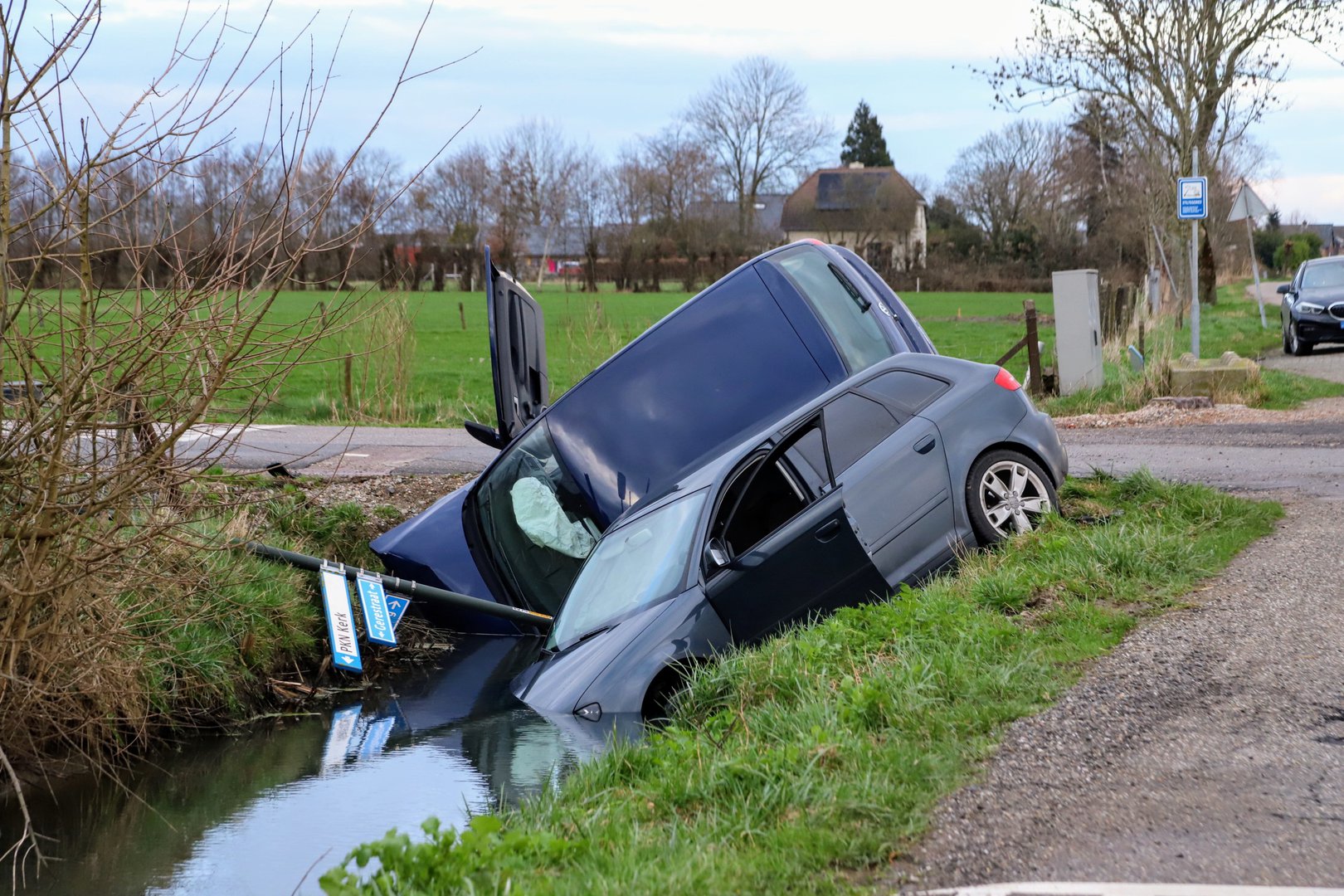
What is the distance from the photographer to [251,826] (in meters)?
5.60

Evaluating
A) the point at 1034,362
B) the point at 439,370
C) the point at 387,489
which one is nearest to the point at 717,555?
the point at 387,489

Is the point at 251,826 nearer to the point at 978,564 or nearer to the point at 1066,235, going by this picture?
the point at 978,564

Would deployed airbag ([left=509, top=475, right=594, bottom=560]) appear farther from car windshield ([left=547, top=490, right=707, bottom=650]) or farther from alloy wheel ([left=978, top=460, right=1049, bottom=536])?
alloy wheel ([left=978, top=460, right=1049, bottom=536])

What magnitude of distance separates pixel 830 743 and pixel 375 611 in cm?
419

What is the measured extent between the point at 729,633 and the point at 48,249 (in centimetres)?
328

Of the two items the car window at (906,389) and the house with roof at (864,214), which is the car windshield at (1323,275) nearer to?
the car window at (906,389)

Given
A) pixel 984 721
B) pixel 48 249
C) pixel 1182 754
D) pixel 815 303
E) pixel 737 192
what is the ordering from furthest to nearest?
pixel 737 192 < pixel 815 303 < pixel 48 249 < pixel 984 721 < pixel 1182 754

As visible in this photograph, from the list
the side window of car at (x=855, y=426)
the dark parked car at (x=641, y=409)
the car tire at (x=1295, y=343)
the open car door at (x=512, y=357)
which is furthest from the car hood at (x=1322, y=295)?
the side window of car at (x=855, y=426)

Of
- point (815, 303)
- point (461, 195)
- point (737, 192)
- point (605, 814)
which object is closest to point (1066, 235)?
point (737, 192)

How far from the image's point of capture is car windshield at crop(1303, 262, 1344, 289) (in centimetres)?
2142

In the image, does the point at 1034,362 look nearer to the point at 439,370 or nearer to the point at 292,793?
the point at 292,793

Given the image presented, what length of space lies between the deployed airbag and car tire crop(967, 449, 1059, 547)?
2.32 meters

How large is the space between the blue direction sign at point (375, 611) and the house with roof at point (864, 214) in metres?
57.4

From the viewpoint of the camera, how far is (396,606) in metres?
8.03
